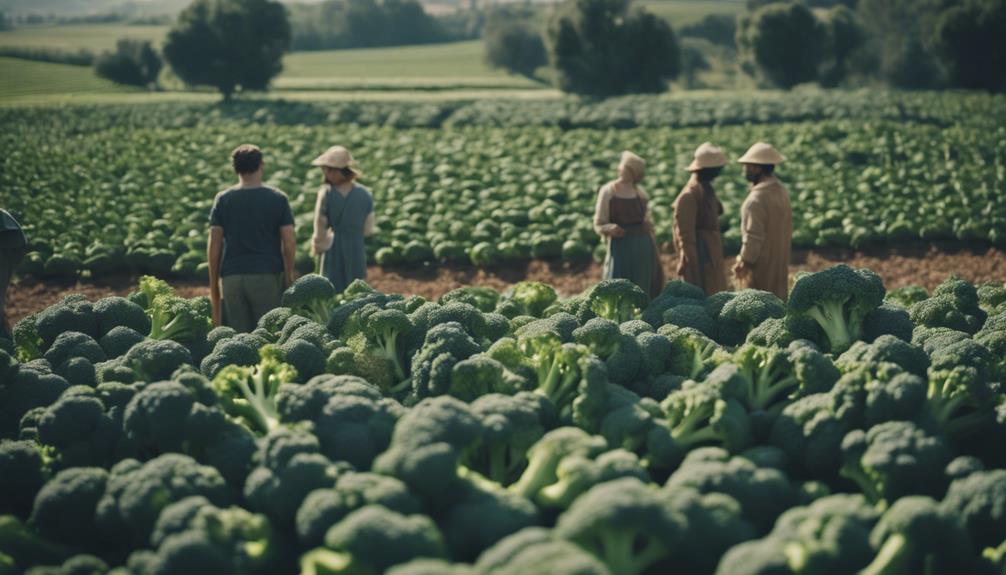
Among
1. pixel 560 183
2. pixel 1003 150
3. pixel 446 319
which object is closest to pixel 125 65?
pixel 560 183

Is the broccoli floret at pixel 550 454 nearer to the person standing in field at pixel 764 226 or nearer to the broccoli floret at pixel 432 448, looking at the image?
the broccoli floret at pixel 432 448

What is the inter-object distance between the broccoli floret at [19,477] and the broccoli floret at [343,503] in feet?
5.14

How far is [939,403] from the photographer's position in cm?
442

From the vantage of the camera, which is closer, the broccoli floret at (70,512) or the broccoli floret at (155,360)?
the broccoli floret at (70,512)

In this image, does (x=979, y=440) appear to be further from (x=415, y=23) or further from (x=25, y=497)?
(x=415, y=23)

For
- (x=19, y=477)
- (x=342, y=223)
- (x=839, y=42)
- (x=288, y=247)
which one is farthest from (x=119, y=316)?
(x=839, y=42)

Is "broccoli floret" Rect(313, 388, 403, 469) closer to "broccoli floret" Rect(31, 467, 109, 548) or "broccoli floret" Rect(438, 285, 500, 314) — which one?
"broccoli floret" Rect(31, 467, 109, 548)

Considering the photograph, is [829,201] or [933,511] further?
[829,201]

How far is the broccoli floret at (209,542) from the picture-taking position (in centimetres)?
324

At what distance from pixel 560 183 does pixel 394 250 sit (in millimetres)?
5357

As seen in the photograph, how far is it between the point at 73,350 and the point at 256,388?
1539mm

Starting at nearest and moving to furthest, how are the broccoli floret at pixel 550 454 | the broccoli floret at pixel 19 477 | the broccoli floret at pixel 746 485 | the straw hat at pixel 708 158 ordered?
the broccoli floret at pixel 746 485
the broccoli floret at pixel 550 454
the broccoli floret at pixel 19 477
the straw hat at pixel 708 158

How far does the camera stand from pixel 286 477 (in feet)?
12.0

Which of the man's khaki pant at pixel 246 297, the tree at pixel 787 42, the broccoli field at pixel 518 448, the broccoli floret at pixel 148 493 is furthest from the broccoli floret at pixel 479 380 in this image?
the tree at pixel 787 42
